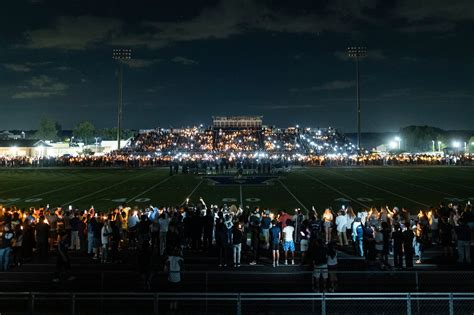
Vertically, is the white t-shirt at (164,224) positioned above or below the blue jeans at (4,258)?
above

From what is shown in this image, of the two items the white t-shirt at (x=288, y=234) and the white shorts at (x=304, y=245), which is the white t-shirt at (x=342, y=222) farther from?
the white t-shirt at (x=288, y=234)

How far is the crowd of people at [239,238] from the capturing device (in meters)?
10.8

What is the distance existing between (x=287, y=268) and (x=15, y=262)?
308 inches

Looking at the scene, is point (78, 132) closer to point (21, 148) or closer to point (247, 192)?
point (21, 148)

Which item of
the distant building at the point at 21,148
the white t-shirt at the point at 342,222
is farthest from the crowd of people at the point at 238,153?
the white t-shirt at the point at 342,222

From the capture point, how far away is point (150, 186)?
106 ft

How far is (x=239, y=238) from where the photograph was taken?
1119 cm

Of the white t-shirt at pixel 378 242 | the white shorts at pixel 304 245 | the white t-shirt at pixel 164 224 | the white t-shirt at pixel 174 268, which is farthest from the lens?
the white t-shirt at pixel 164 224

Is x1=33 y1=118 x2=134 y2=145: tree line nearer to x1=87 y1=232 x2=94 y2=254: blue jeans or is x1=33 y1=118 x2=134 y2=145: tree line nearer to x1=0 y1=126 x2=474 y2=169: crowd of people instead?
x1=0 y1=126 x2=474 y2=169: crowd of people

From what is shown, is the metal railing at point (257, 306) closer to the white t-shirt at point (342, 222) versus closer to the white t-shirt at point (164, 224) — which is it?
the white t-shirt at point (164, 224)

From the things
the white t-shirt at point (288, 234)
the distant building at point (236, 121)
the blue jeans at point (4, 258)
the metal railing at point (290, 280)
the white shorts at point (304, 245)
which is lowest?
the metal railing at point (290, 280)

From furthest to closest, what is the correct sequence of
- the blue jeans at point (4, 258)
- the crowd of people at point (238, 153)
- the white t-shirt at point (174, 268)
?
1. the crowd of people at point (238, 153)
2. the blue jeans at point (4, 258)
3. the white t-shirt at point (174, 268)

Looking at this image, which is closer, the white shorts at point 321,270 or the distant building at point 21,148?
the white shorts at point 321,270

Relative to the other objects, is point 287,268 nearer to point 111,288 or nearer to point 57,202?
point 111,288
